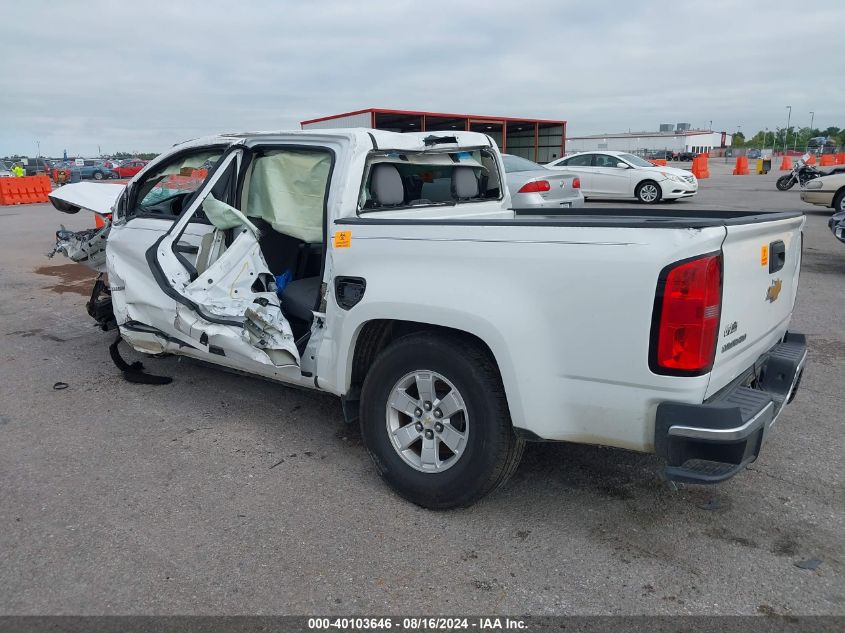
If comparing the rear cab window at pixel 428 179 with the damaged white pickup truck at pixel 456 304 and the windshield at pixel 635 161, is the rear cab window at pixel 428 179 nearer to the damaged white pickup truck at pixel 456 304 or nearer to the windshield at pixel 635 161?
the damaged white pickup truck at pixel 456 304

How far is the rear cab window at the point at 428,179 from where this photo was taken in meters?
3.95

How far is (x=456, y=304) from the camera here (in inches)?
118

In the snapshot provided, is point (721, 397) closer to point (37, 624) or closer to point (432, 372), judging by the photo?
point (432, 372)

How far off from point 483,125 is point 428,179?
21.5m

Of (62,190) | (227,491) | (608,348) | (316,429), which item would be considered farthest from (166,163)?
(608,348)

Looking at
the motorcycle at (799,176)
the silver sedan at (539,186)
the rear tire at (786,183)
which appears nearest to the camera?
the silver sedan at (539,186)

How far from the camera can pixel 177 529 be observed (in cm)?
319

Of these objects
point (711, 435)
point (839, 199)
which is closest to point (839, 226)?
point (839, 199)

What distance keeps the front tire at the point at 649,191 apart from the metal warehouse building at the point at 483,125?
17.5ft

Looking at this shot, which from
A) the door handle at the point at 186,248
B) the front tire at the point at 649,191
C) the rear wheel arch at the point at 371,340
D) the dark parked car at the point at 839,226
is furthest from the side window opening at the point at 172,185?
the front tire at the point at 649,191

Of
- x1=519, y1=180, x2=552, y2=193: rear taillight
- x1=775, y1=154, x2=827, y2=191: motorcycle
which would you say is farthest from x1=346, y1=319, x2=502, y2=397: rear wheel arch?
x1=775, y1=154, x2=827, y2=191: motorcycle

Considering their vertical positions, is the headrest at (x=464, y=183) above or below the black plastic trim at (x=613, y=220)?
above

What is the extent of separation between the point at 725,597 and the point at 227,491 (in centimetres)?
241

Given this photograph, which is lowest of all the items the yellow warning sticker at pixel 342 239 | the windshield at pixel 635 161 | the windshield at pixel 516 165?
the yellow warning sticker at pixel 342 239
